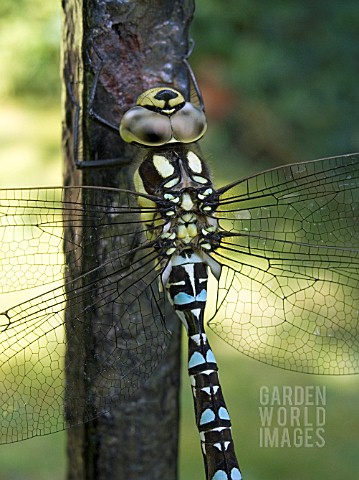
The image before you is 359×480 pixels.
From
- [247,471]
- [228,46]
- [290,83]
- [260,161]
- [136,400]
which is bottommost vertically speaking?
[247,471]

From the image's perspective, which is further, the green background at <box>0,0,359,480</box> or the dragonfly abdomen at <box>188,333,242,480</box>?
the green background at <box>0,0,359,480</box>

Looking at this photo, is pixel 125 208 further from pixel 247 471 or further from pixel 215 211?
pixel 247 471

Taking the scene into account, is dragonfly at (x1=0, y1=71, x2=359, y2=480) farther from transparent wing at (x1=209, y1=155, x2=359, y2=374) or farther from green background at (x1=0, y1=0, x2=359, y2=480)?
green background at (x1=0, y1=0, x2=359, y2=480)

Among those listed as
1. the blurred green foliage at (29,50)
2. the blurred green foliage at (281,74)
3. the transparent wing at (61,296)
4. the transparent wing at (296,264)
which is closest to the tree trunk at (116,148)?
the transparent wing at (61,296)

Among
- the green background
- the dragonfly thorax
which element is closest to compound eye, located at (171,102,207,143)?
the dragonfly thorax

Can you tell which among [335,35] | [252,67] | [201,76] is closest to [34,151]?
[201,76]

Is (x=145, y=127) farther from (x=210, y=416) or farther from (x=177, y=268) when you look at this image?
(x=210, y=416)
